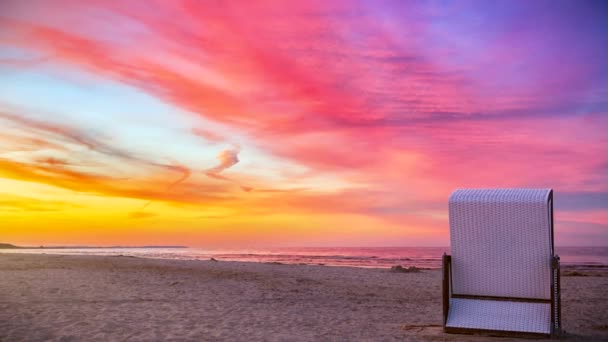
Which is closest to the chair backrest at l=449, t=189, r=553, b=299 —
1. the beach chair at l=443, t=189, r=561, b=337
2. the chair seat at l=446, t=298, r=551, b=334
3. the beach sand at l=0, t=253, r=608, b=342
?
the beach chair at l=443, t=189, r=561, b=337

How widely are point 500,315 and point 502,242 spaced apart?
4.06 feet

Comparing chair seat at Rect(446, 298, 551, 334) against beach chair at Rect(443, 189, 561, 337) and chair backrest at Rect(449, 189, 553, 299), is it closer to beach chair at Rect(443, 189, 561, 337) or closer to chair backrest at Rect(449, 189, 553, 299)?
beach chair at Rect(443, 189, 561, 337)

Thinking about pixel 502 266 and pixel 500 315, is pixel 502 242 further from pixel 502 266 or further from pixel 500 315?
pixel 500 315

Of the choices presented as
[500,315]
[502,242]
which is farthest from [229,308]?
[502,242]

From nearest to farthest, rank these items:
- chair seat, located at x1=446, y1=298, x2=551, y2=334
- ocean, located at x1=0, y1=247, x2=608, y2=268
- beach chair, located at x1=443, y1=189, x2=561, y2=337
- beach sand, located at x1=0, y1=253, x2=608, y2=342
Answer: chair seat, located at x1=446, y1=298, x2=551, y2=334
beach chair, located at x1=443, y1=189, x2=561, y2=337
beach sand, located at x1=0, y1=253, x2=608, y2=342
ocean, located at x1=0, y1=247, x2=608, y2=268

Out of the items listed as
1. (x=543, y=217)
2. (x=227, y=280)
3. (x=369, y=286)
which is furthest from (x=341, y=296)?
(x=543, y=217)

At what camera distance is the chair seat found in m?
8.73

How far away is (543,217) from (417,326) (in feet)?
10.6

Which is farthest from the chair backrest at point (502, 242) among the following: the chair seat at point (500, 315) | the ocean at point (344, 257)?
the ocean at point (344, 257)

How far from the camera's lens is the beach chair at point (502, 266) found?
29.0 ft

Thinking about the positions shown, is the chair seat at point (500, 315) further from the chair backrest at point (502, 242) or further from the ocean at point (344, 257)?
the ocean at point (344, 257)

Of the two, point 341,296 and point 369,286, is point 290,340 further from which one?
point 369,286

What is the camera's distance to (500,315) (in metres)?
8.98

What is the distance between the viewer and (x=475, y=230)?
9289mm
